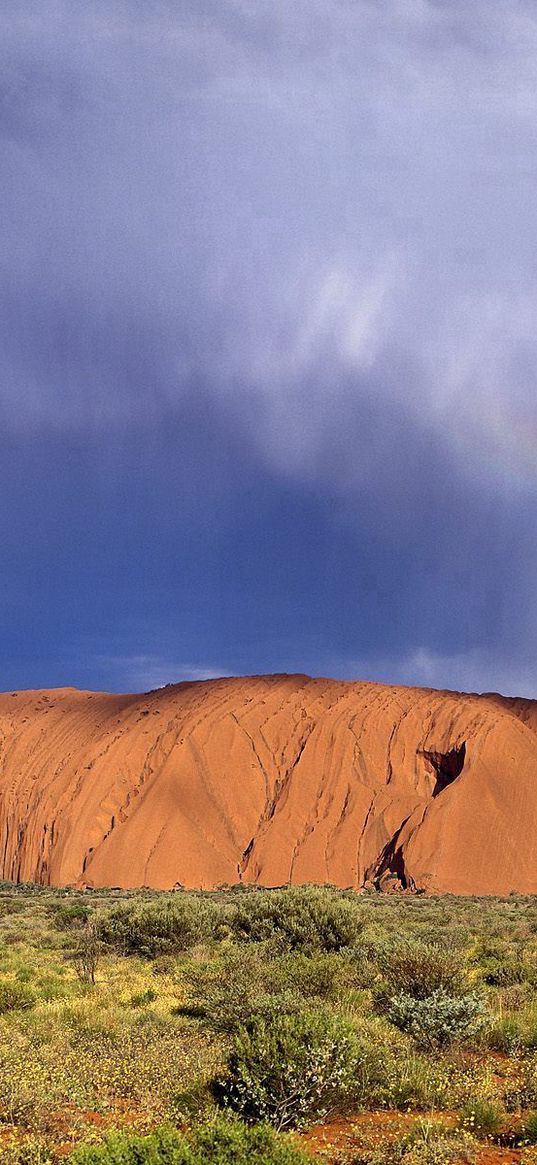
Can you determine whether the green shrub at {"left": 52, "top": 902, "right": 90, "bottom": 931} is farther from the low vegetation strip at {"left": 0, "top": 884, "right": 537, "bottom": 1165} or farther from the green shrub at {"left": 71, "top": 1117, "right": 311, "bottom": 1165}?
the green shrub at {"left": 71, "top": 1117, "right": 311, "bottom": 1165}

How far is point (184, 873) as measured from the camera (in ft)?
154

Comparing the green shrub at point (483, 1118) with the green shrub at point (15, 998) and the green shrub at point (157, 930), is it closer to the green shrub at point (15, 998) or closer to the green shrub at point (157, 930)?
the green shrub at point (15, 998)

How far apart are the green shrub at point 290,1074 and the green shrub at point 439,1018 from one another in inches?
95.4

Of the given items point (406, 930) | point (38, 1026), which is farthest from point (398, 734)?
point (38, 1026)

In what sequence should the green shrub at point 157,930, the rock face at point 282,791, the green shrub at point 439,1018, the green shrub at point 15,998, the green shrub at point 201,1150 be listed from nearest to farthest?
1. the green shrub at point 201,1150
2. the green shrub at point 439,1018
3. the green shrub at point 15,998
4. the green shrub at point 157,930
5. the rock face at point 282,791

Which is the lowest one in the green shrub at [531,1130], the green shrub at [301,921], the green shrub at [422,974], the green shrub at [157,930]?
the green shrub at [157,930]

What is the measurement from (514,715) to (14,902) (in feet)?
128

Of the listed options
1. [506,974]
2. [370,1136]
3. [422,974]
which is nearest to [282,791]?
[506,974]

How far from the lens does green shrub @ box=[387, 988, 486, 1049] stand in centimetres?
930

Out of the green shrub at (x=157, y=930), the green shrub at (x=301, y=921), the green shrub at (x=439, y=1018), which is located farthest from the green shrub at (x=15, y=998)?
the green shrub at (x=439, y=1018)

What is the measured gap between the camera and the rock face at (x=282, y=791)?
46500 millimetres

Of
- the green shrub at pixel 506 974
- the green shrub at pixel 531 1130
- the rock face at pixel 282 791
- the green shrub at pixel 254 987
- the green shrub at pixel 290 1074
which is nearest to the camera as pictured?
the green shrub at pixel 531 1130

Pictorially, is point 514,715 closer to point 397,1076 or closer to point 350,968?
point 350,968

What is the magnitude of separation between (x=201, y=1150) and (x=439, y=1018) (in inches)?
206
